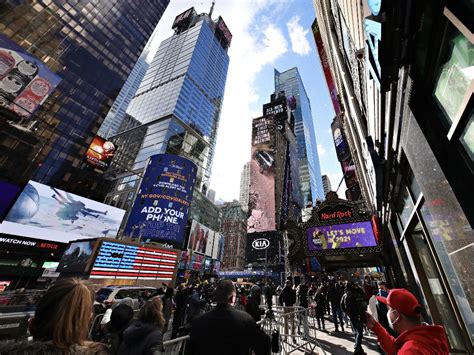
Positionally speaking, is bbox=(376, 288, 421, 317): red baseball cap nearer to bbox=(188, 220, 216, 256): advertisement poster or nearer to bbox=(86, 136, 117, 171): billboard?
bbox=(86, 136, 117, 171): billboard

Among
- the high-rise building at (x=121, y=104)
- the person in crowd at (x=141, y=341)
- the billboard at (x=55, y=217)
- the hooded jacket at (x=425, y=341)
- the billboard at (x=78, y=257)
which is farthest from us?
the high-rise building at (x=121, y=104)

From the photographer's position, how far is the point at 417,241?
18.4 ft

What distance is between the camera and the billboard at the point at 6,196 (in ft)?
76.8

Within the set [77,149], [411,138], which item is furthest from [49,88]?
[411,138]

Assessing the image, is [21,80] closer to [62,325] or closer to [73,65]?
[73,65]

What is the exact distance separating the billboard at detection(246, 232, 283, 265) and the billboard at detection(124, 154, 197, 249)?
56.9ft

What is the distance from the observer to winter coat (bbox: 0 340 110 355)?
3.72 ft

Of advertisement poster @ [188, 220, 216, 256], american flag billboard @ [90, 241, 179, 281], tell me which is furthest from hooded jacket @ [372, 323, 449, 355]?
advertisement poster @ [188, 220, 216, 256]

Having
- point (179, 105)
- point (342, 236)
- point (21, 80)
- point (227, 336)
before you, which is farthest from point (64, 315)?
point (179, 105)

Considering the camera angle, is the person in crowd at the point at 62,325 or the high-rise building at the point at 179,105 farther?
the high-rise building at the point at 179,105

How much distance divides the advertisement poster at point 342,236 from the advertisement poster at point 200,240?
1592 inches

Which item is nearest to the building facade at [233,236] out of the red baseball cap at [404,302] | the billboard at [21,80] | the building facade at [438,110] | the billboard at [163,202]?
the billboard at [163,202]

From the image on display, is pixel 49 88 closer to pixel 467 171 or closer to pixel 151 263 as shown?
pixel 151 263

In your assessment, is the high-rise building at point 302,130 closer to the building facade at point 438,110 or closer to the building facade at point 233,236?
the building facade at point 233,236
